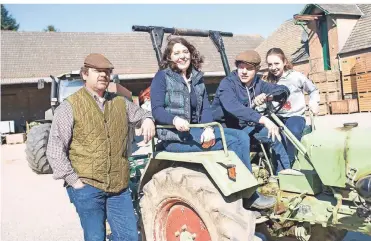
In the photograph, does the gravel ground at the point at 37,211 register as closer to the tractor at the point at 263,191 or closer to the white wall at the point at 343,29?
the tractor at the point at 263,191

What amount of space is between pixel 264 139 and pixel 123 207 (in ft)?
4.65

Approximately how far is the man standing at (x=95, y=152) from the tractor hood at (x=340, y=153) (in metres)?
1.29

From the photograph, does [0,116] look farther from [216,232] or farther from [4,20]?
[4,20]

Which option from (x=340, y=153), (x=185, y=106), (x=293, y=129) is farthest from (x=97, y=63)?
(x=293, y=129)

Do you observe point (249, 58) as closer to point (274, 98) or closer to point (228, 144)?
point (274, 98)

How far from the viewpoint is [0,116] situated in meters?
22.1

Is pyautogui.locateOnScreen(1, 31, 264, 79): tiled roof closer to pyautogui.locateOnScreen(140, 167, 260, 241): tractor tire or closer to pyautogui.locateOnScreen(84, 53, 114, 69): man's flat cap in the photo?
pyautogui.locateOnScreen(140, 167, 260, 241): tractor tire

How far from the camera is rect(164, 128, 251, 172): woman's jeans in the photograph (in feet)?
11.6

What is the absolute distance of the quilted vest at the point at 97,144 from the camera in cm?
323

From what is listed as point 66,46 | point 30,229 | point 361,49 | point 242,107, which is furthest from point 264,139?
point 66,46

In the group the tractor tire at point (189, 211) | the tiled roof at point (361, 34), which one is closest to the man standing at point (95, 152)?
the tractor tire at point (189, 211)

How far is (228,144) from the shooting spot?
3527 mm

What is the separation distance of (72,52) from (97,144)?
956 inches

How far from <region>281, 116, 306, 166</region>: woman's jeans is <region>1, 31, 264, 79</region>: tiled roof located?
20.3 m
